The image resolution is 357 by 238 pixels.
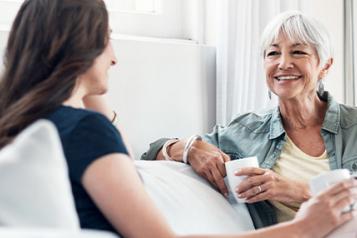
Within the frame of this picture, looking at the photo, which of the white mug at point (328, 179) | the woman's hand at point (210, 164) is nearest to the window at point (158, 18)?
the woman's hand at point (210, 164)

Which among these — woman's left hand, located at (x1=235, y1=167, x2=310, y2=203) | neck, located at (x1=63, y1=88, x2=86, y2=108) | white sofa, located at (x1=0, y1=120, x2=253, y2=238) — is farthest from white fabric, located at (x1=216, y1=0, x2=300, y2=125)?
white sofa, located at (x1=0, y1=120, x2=253, y2=238)

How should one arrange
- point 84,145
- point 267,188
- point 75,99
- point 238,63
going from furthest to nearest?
point 238,63 → point 267,188 → point 75,99 → point 84,145

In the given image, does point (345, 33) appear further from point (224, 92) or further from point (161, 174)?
point (161, 174)

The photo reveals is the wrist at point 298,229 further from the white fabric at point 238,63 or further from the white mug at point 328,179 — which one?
the white fabric at point 238,63

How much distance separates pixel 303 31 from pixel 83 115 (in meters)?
0.93

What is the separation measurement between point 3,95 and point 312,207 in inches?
24.0

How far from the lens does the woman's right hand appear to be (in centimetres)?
116

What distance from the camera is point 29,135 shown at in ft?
2.76

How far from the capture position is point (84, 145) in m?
0.98

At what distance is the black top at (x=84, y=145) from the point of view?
0.98 m

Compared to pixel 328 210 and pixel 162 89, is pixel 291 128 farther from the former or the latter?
pixel 328 210

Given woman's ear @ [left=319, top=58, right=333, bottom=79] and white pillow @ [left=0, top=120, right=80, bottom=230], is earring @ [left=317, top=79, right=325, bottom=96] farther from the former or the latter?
white pillow @ [left=0, top=120, right=80, bottom=230]

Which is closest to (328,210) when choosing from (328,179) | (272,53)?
(328,179)

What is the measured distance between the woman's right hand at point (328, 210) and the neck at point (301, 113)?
0.61m
